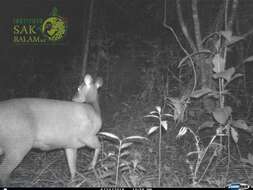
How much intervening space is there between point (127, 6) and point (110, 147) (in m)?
1.31

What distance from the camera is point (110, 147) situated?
150 inches

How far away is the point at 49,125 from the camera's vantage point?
326 centimetres

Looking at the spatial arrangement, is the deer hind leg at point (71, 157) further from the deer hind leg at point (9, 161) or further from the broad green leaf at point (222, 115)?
the broad green leaf at point (222, 115)

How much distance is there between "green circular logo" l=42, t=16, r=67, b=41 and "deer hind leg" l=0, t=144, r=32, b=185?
956 millimetres

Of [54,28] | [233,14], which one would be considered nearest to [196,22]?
[233,14]

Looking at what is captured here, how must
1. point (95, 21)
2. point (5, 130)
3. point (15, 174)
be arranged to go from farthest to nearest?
point (95, 21), point (15, 174), point (5, 130)

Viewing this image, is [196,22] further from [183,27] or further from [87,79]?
[87,79]

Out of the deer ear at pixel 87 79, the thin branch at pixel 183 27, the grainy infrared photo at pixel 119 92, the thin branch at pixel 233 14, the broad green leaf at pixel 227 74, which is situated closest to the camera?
the broad green leaf at pixel 227 74

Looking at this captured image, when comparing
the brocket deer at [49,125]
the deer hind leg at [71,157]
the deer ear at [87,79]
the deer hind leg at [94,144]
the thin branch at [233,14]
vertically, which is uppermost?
the thin branch at [233,14]

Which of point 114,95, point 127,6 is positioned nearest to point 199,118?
point 114,95

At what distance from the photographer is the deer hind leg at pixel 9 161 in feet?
9.86

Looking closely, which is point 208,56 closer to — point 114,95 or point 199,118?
point 199,118

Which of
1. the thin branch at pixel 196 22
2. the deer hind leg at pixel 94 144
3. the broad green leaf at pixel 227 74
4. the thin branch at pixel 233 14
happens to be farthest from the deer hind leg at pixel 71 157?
the thin branch at pixel 233 14

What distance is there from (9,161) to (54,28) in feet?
3.70
